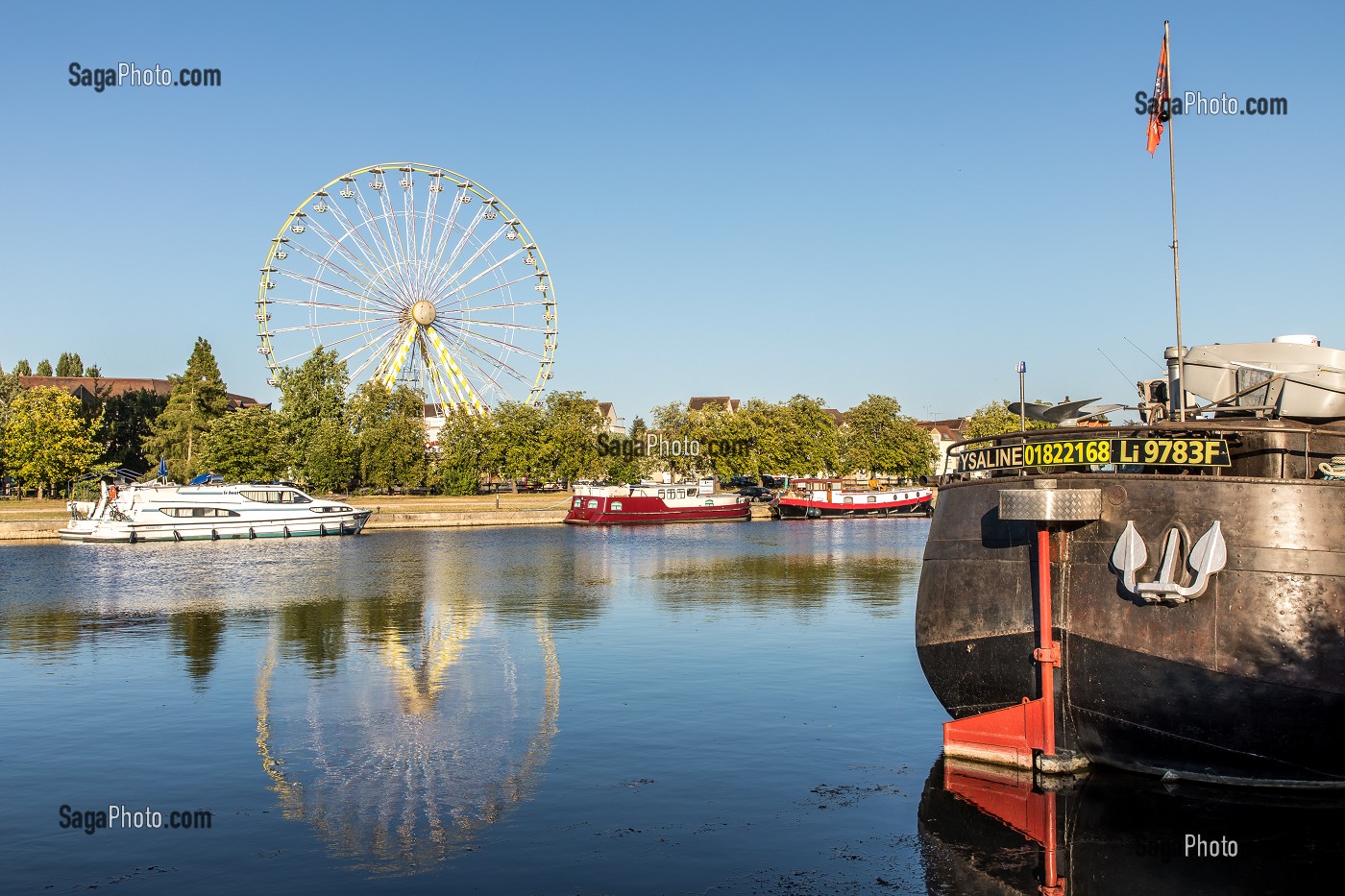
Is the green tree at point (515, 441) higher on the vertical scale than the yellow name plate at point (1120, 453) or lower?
higher

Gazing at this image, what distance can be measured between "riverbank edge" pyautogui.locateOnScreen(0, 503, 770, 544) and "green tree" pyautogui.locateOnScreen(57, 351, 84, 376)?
89.9 m

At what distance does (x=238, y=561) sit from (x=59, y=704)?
109 feet

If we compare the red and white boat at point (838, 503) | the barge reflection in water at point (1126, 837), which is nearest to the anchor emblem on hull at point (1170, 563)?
the barge reflection in water at point (1126, 837)

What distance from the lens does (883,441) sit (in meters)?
136

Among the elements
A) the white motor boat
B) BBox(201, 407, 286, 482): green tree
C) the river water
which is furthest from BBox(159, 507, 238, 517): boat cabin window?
the river water

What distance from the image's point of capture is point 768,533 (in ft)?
238

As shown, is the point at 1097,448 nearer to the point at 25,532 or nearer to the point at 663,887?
the point at 663,887

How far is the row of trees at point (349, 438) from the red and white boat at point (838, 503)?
1675cm

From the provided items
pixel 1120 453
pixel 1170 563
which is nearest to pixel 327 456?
pixel 1120 453

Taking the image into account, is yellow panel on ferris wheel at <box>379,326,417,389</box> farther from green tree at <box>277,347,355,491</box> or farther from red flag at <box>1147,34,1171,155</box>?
red flag at <box>1147,34,1171,155</box>

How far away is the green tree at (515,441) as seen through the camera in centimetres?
9788

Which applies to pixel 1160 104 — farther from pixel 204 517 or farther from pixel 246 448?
pixel 246 448

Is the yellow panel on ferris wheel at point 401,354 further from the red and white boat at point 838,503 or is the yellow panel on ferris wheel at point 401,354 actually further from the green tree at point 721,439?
the green tree at point 721,439

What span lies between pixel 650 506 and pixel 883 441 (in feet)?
184
